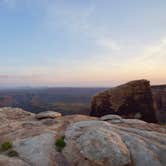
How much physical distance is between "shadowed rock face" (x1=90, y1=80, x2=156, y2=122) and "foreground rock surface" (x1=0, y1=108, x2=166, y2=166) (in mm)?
10777

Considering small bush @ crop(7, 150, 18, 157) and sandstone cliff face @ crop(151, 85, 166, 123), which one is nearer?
small bush @ crop(7, 150, 18, 157)

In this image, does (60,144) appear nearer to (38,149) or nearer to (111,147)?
(38,149)

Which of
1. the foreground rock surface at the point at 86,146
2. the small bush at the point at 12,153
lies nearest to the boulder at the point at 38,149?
the foreground rock surface at the point at 86,146

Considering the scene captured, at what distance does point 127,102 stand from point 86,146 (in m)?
14.8

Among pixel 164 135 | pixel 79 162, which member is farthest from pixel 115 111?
pixel 79 162

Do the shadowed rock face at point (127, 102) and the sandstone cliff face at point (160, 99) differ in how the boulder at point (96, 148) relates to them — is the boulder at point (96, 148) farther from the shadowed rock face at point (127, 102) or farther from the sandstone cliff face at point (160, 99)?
the sandstone cliff face at point (160, 99)

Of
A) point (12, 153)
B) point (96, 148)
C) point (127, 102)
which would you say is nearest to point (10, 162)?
point (12, 153)

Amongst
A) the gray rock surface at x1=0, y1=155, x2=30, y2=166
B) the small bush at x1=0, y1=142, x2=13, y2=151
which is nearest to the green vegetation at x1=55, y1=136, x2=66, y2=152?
the gray rock surface at x1=0, y1=155, x2=30, y2=166

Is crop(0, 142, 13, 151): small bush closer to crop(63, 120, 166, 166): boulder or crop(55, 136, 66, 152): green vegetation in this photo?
crop(55, 136, 66, 152): green vegetation

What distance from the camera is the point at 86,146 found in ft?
42.7

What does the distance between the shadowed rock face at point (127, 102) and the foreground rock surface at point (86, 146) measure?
10.8m

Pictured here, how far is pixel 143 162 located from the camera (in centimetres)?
1291

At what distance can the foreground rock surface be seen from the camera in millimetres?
12430

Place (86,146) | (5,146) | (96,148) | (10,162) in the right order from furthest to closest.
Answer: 1. (5,146)
2. (86,146)
3. (96,148)
4. (10,162)
